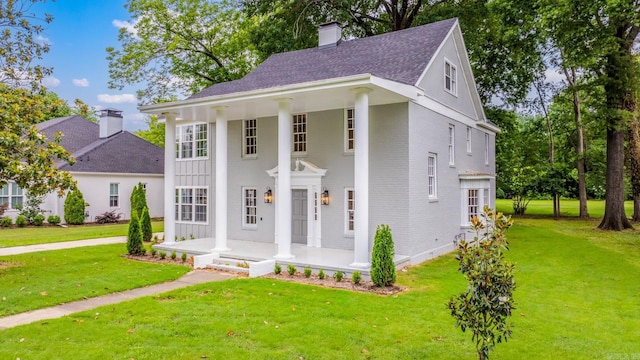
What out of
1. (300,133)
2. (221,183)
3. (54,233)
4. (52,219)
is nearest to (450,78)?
(300,133)

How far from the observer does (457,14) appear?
2266cm

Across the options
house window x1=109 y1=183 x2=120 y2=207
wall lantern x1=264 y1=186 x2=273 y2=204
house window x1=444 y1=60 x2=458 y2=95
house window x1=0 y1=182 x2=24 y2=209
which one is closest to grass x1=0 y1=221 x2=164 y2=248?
house window x1=0 y1=182 x2=24 y2=209

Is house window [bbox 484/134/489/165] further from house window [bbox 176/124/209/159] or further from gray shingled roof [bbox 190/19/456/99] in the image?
house window [bbox 176/124/209/159]

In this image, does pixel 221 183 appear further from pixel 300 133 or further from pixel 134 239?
pixel 134 239

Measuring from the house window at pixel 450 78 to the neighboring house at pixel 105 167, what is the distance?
20.7 m

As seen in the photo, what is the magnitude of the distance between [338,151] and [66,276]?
27.1 feet

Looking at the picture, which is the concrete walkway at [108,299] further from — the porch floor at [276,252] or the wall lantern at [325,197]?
the wall lantern at [325,197]

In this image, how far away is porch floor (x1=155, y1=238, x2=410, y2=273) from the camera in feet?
36.0

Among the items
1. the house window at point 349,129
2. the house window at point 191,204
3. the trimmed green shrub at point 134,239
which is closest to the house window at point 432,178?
the house window at point 349,129

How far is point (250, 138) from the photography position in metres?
15.5

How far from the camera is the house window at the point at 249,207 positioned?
15.3 meters

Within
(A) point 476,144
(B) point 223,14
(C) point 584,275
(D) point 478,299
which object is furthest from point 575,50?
(B) point 223,14

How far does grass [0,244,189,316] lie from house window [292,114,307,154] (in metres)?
5.36

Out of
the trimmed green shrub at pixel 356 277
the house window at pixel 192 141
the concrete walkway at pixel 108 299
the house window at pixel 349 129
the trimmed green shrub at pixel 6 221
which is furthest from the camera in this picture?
the trimmed green shrub at pixel 6 221
